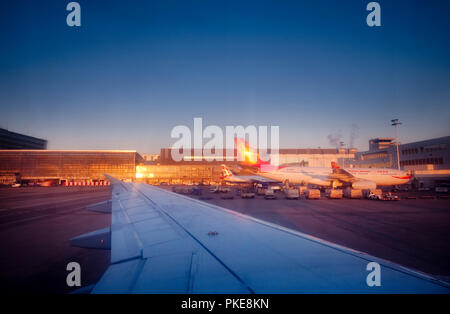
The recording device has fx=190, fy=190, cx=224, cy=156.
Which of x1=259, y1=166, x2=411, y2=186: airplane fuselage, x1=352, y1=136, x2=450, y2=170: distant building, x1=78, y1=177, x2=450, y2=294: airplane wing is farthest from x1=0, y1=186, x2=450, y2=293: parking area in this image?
x1=352, y1=136, x2=450, y2=170: distant building

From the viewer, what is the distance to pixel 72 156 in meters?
72.7

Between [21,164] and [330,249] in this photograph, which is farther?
[21,164]

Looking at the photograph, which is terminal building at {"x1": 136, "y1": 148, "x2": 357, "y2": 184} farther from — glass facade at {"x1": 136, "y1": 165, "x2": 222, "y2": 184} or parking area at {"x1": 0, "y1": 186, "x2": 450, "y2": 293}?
parking area at {"x1": 0, "y1": 186, "x2": 450, "y2": 293}

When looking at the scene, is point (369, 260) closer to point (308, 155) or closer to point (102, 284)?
point (102, 284)

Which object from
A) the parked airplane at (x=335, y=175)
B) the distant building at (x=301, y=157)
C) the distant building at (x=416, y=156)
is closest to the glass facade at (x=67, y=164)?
the distant building at (x=301, y=157)

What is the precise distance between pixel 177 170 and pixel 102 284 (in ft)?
255

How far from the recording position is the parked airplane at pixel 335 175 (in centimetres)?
2903

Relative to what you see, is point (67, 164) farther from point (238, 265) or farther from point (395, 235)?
point (395, 235)

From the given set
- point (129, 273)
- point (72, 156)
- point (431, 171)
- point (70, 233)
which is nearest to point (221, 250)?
point (129, 273)

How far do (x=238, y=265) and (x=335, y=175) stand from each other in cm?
3302

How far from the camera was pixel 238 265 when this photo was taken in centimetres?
197

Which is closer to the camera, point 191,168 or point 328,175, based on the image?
point 328,175

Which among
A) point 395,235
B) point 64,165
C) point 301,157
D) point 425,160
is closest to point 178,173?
point 64,165
